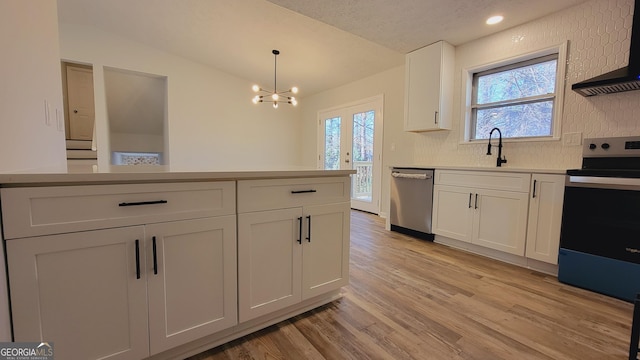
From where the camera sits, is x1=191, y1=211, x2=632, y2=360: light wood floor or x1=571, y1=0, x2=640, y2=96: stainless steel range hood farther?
x1=571, y1=0, x2=640, y2=96: stainless steel range hood

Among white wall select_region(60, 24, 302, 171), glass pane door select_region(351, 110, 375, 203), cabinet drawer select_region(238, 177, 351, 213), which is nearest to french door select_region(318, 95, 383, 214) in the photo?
glass pane door select_region(351, 110, 375, 203)

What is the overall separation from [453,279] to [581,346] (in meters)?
0.82

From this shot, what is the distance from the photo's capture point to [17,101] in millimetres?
1144

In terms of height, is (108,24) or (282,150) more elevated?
(108,24)

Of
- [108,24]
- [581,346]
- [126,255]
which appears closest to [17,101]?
[126,255]

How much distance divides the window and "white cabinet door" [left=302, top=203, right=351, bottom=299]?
2.33 metres

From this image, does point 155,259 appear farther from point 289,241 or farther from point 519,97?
point 519,97

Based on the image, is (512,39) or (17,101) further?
(512,39)

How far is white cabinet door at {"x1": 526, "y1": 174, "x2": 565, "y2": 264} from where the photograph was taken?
7.16 feet

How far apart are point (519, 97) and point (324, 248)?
2.73 m

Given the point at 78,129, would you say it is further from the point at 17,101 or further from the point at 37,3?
the point at 17,101

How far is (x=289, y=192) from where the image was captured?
1.48m

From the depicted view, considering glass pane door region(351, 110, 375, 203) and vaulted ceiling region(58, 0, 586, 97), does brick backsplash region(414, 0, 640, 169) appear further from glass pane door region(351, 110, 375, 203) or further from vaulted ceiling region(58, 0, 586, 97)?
glass pane door region(351, 110, 375, 203)

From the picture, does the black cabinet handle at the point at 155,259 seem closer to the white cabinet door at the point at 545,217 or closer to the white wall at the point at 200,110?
the white cabinet door at the point at 545,217
